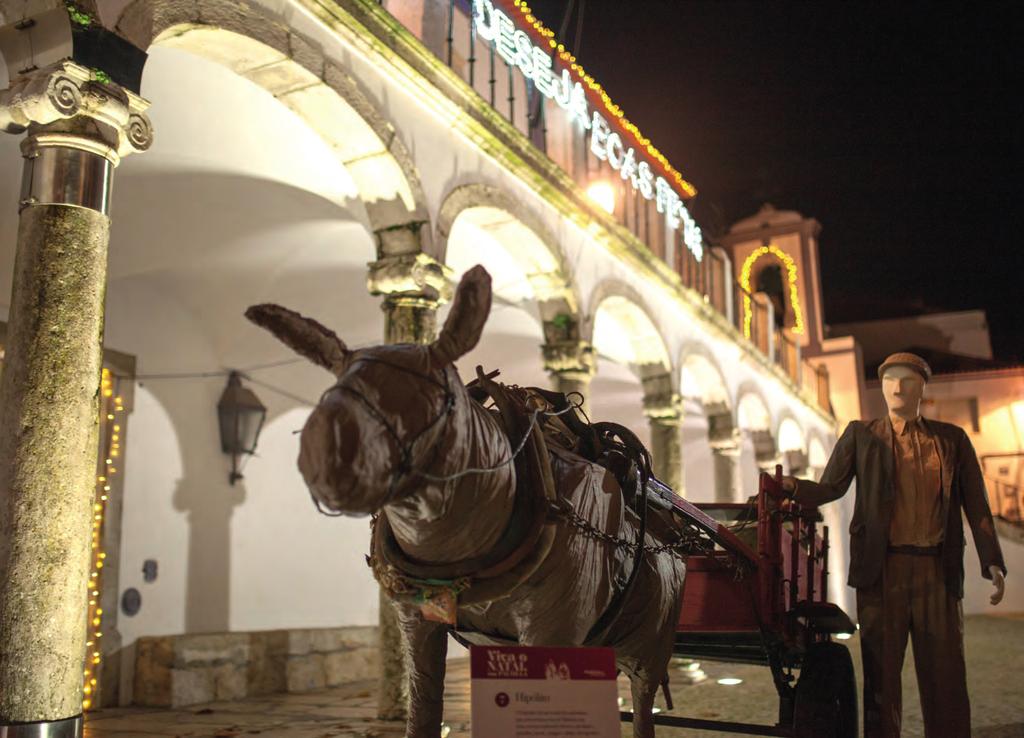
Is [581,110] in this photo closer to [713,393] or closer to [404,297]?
[404,297]

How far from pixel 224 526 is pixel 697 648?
6.02 metres

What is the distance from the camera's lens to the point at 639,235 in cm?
1170

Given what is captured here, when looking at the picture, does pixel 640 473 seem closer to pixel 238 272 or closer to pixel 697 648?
pixel 697 648

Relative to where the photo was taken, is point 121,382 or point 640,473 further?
point 121,382

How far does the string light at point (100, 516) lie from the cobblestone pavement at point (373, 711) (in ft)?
1.15

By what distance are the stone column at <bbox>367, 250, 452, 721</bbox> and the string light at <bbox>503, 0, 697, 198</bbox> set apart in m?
3.71

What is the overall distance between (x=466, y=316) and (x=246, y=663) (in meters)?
7.20

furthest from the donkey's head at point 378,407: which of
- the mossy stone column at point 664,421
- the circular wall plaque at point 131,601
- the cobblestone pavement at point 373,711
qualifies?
the mossy stone column at point 664,421

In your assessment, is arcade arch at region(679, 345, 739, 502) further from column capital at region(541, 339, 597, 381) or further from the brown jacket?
the brown jacket

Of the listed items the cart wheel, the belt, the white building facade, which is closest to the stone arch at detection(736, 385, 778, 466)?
the white building facade

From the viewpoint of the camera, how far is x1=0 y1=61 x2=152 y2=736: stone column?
3693mm

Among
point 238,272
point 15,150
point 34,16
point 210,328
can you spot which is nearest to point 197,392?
point 210,328

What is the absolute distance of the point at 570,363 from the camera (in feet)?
29.2

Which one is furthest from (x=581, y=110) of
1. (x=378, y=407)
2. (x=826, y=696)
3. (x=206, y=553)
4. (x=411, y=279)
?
(x=378, y=407)
